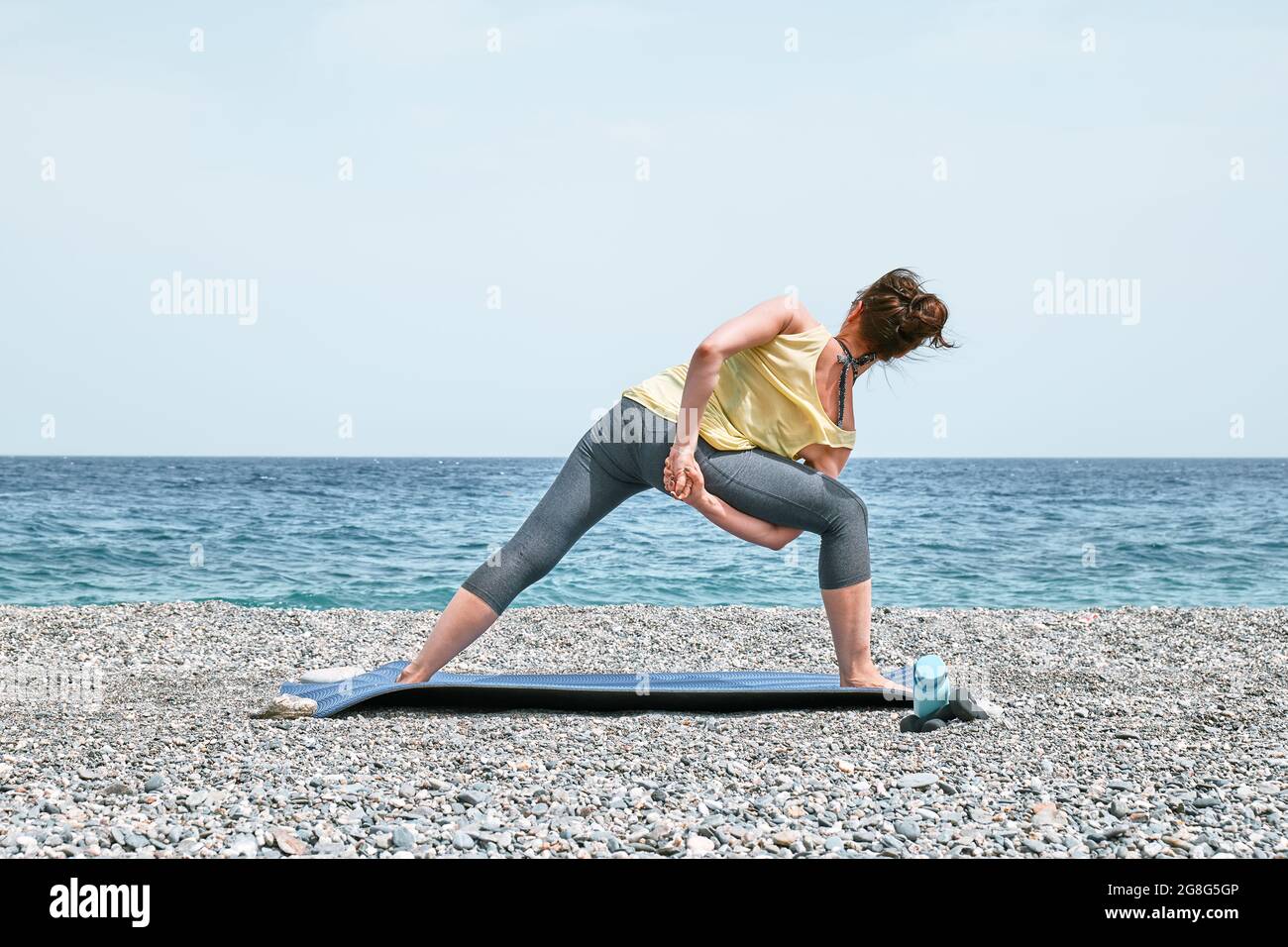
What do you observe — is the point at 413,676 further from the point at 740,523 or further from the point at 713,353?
the point at 713,353

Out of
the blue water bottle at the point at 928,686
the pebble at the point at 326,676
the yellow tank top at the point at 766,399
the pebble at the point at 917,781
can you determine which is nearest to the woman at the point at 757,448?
the yellow tank top at the point at 766,399

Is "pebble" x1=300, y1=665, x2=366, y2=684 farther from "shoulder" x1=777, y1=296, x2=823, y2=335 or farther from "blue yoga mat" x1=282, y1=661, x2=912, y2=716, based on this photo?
"shoulder" x1=777, y1=296, x2=823, y2=335

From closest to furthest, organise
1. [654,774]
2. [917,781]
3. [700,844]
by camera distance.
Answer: [700,844] → [917,781] → [654,774]

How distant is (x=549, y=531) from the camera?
446 centimetres

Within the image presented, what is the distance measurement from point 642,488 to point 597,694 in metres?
0.96

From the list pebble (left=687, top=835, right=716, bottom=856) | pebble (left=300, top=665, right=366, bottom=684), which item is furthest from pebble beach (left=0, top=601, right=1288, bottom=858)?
pebble (left=300, top=665, right=366, bottom=684)

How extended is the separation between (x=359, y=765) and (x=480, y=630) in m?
0.93

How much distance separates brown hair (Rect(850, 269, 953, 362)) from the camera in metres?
4.24

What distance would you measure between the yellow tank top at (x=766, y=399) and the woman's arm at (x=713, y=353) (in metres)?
0.07

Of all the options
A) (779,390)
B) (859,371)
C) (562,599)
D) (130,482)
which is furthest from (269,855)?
(130,482)

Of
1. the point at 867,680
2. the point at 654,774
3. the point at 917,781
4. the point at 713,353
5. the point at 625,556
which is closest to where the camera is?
the point at 917,781

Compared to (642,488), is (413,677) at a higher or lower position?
lower

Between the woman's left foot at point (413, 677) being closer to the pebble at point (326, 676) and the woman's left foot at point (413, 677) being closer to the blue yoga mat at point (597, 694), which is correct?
the blue yoga mat at point (597, 694)
